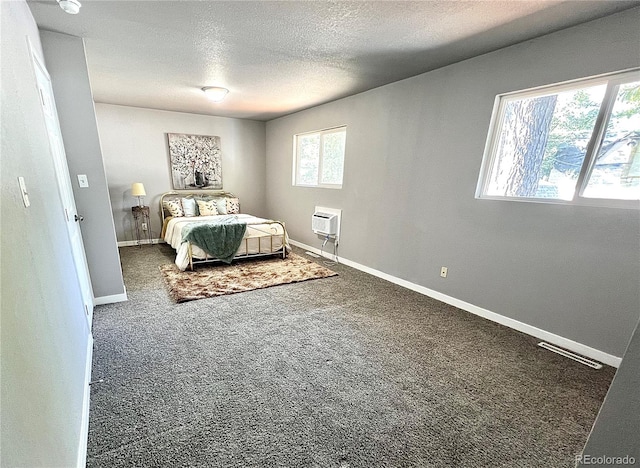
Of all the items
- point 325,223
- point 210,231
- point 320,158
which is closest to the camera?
point 210,231

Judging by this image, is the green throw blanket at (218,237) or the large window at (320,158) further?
the large window at (320,158)

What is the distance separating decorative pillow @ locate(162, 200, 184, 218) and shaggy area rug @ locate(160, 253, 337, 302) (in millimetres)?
1391

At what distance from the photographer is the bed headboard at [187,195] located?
5.23m

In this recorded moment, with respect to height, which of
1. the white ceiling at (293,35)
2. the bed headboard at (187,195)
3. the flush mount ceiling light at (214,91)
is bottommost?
the bed headboard at (187,195)

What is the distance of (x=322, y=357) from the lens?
203cm

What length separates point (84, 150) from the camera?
241 cm

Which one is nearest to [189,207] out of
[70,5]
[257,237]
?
[257,237]

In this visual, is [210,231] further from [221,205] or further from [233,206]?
[233,206]

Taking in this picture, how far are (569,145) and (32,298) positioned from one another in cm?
331

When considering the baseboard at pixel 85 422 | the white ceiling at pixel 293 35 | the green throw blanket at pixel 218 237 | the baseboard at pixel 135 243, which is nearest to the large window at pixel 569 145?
the white ceiling at pixel 293 35

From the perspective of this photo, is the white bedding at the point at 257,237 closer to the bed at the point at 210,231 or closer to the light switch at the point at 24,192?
the bed at the point at 210,231

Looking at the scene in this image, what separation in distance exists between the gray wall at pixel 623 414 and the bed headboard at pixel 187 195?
5865mm

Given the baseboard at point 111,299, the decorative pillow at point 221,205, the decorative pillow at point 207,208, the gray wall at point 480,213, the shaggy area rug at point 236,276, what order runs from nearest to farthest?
1. the gray wall at point 480,213
2. the baseboard at point 111,299
3. the shaggy area rug at point 236,276
4. the decorative pillow at point 207,208
5. the decorative pillow at point 221,205

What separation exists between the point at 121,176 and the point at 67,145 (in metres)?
2.85
